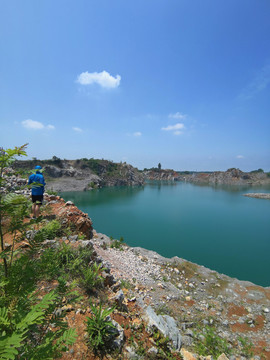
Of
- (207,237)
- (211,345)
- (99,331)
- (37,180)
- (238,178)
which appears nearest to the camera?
(99,331)

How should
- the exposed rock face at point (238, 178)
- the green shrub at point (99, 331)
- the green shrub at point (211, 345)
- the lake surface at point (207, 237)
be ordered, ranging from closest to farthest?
the green shrub at point (99, 331), the green shrub at point (211, 345), the lake surface at point (207, 237), the exposed rock face at point (238, 178)

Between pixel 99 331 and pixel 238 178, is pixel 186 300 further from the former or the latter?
pixel 238 178

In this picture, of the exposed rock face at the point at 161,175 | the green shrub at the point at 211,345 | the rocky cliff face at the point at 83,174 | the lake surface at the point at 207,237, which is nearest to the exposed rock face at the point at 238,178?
the exposed rock face at the point at 161,175

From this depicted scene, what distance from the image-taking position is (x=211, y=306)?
7.70 meters

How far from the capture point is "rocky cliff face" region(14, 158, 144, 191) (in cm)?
5847

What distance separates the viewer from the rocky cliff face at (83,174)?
5847 cm

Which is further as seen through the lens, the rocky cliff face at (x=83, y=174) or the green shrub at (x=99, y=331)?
the rocky cliff face at (x=83, y=174)

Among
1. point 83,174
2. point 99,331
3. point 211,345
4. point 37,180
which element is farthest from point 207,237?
point 83,174

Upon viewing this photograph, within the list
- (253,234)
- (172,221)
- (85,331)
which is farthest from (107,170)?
(85,331)

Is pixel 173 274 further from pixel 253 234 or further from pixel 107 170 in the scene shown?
pixel 107 170

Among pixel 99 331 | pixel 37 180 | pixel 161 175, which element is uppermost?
pixel 161 175

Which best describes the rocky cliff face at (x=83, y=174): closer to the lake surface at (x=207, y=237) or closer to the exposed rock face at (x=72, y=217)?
the lake surface at (x=207, y=237)

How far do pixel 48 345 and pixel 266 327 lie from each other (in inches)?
358

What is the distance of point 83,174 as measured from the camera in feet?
228
